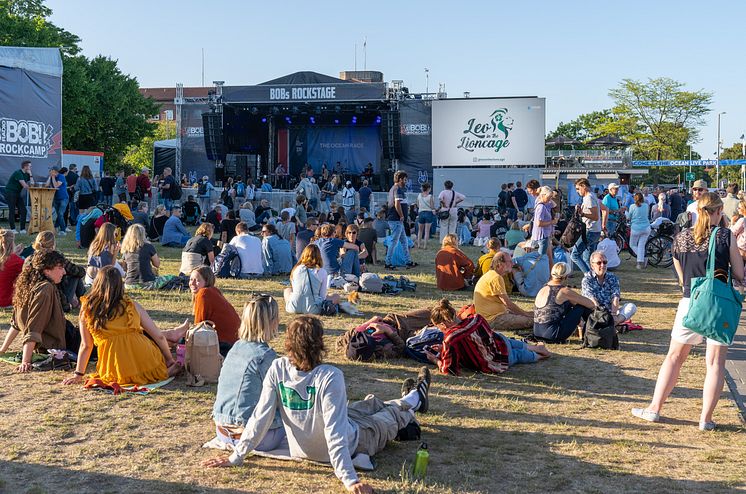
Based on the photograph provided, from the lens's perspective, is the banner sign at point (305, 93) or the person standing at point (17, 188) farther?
the banner sign at point (305, 93)

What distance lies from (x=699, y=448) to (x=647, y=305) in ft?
21.0

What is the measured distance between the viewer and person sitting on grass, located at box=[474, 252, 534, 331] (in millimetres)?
8864

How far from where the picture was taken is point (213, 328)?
6.62m

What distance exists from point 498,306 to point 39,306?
15.5 ft

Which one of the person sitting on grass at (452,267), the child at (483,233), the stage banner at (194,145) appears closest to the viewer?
the person sitting on grass at (452,267)

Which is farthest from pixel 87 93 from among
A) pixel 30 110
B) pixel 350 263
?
pixel 350 263

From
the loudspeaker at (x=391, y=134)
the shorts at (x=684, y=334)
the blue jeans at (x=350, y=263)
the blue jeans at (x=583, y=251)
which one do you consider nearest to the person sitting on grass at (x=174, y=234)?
the blue jeans at (x=350, y=263)

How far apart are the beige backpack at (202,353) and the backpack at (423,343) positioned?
1.84m

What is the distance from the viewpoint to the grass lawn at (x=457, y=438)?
4.52 m

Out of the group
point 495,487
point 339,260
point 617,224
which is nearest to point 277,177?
point 617,224

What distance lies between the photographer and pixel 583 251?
41.7 ft

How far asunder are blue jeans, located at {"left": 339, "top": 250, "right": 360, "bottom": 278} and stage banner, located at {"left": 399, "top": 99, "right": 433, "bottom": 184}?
60.4ft

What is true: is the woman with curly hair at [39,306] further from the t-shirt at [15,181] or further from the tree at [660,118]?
the tree at [660,118]

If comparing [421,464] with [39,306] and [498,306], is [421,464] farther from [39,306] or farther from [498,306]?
[498,306]
